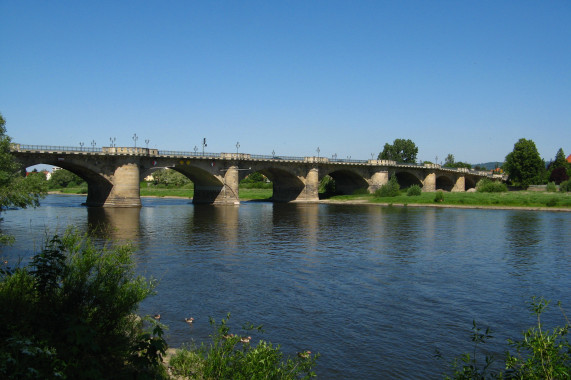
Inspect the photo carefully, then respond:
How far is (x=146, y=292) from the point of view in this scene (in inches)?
507

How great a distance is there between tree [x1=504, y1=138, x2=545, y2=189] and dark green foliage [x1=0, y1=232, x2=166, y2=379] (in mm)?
118222

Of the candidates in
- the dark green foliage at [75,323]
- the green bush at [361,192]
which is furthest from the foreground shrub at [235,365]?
the green bush at [361,192]

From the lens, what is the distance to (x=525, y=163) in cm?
11400

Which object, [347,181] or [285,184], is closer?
[285,184]

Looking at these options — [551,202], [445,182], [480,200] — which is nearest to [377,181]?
[480,200]

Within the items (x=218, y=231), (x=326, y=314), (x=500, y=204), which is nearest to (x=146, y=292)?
(x=326, y=314)

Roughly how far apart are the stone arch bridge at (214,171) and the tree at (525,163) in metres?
16.9

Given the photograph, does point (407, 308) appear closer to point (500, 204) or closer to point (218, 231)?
point (218, 231)

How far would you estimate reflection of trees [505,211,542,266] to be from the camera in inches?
1276

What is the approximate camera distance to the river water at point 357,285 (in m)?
15.4

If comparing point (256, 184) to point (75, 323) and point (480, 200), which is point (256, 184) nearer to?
point (480, 200)

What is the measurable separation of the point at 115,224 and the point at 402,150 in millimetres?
137027

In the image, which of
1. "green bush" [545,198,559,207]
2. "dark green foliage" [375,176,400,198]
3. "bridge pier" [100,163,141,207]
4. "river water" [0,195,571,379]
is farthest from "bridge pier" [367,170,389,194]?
"river water" [0,195,571,379]

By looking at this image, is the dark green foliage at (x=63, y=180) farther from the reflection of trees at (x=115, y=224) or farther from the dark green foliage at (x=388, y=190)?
the dark green foliage at (x=388, y=190)
